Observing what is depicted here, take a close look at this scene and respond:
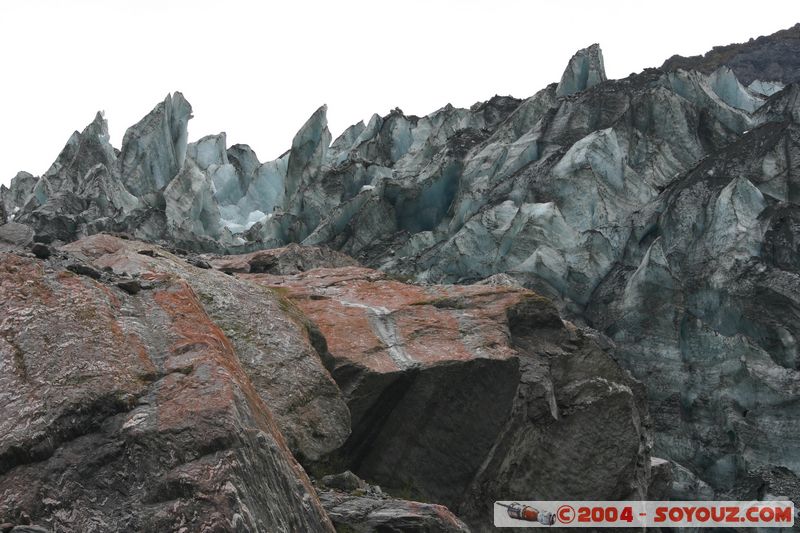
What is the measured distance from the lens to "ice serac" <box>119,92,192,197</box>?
60469 millimetres

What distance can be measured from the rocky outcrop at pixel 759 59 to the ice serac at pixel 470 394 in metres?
79.2

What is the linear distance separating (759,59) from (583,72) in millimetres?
54883

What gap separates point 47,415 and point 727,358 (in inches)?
1241

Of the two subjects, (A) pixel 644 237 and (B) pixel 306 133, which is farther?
(B) pixel 306 133

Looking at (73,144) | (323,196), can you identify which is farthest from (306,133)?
(73,144)

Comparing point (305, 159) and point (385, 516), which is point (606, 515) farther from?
point (305, 159)

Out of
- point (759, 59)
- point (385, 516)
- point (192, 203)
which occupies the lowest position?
point (385, 516)

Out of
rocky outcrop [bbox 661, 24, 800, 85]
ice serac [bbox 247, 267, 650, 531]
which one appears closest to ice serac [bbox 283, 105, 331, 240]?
ice serac [bbox 247, 267, 650, 531]

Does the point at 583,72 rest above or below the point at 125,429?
above

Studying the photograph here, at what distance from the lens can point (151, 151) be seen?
61094mm

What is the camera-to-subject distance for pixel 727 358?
35.3 m

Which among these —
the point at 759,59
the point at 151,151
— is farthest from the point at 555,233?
the point at 759,59

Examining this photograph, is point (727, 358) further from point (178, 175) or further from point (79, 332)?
point (178, 175)

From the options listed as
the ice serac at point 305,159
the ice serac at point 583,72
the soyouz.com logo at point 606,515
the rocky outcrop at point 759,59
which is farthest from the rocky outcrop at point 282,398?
the rocky outcrop at point 759,59
